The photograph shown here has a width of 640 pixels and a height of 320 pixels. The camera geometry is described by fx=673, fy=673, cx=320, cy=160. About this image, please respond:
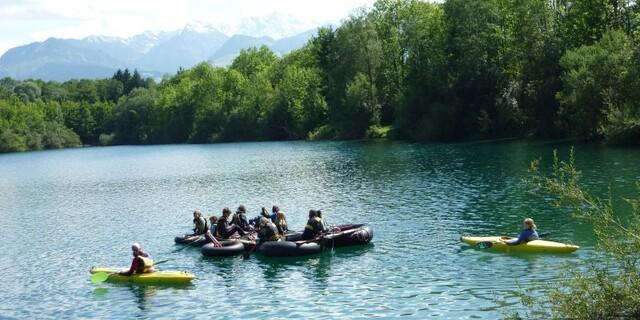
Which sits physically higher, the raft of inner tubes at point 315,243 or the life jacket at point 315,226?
the life jacket at point 315,226

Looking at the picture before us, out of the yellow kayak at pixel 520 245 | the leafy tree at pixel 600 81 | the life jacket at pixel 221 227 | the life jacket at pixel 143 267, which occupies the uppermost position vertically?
the leafy tree at pixel 600 81

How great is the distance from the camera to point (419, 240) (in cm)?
2761

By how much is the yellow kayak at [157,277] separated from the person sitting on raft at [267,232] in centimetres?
458

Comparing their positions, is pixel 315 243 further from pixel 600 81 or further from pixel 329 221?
pixel 600 81

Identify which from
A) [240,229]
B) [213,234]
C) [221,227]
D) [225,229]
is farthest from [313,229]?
[213,234]

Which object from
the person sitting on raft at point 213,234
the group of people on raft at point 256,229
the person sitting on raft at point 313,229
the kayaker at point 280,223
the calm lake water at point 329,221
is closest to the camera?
the calm lake water at point 329,221

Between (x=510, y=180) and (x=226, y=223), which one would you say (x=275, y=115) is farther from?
(x=226, y=223)

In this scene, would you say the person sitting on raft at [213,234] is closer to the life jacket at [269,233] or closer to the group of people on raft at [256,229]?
the group of people on raft at [256,229]

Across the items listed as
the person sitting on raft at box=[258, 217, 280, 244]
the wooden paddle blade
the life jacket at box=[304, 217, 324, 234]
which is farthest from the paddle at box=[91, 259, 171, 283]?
the life jacket at box=[304, 217, 324, 234]

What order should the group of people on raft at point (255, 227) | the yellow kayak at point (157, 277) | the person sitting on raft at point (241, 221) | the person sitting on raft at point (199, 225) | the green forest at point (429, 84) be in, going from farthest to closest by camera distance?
the green forest at point (429, 84), the person sitting on raft at point (199, 225), the person sitting on raft at point (241, 221), the group of people on raft at point (255, 227), the yellow kayak at point (157, 277)

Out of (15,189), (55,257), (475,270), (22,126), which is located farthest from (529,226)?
(22,126)

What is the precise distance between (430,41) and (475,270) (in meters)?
69.0

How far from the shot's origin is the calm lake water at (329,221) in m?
20.6

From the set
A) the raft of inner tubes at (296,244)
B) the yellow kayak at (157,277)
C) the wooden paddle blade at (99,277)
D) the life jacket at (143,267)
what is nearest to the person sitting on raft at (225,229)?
the raft of inner tubes at (296,244)
